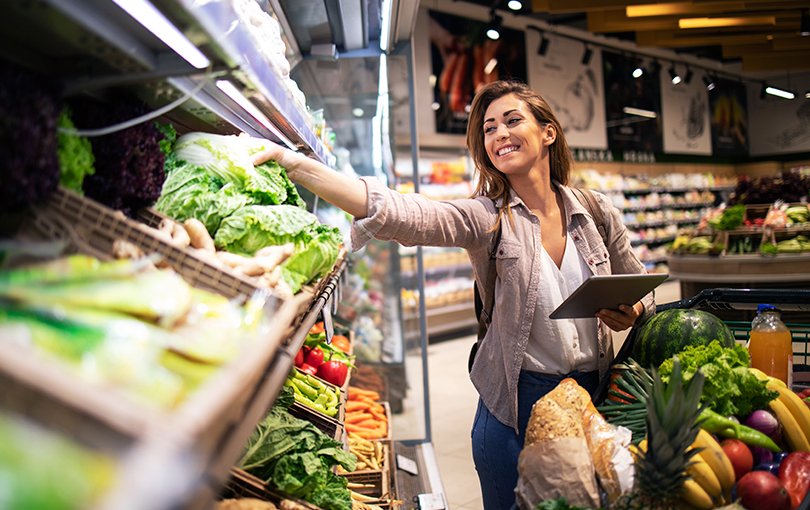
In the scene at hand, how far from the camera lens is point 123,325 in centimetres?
59

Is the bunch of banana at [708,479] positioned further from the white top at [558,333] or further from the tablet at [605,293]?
the white top at [558,333]

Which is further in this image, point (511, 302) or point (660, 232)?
point (660, 232)

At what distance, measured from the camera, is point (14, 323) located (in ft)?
1.62

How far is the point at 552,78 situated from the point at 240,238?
8.90m

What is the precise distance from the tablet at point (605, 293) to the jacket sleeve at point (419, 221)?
0.40 metres

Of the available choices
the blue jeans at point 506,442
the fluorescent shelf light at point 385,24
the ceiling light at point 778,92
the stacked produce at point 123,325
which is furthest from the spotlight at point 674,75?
the stacked produce at point 123,325

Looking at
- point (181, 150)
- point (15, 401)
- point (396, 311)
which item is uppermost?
point (181, 150)

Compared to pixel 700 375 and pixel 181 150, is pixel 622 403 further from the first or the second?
pixel 181 150

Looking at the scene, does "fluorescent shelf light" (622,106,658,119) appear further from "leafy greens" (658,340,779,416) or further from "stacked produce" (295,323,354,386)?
"leafy greens" (658,340,779,416)

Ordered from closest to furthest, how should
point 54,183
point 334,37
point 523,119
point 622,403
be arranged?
point 54,183 < point 622,403 < point 523,119 < point 334,37

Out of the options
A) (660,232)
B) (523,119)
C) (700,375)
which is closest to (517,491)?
(700,375)

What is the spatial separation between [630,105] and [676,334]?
10.2m

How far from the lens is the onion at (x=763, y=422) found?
1.38 m

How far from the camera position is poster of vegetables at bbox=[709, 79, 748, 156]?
1292 cm
